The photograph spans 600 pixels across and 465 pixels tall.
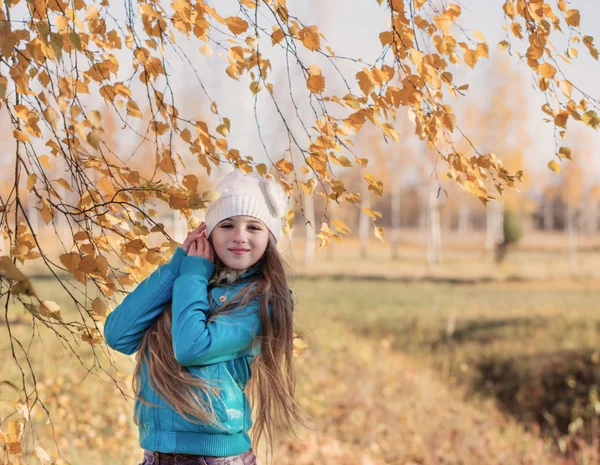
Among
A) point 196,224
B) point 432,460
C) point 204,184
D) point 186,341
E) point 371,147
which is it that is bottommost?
point 432,460

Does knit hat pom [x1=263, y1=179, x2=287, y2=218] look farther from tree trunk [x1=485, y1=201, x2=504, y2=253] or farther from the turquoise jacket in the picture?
tree trunk [x1=485, y1=201, x2=504, y2=253]

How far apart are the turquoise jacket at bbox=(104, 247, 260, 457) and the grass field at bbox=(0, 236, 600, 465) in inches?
22.0

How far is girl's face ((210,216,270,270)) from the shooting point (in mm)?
2068

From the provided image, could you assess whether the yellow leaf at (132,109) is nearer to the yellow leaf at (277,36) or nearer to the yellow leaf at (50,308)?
the yellow leaf at (277,36)

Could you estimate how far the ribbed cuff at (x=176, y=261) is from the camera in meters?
2.02

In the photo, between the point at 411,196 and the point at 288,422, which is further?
the point at 411,196

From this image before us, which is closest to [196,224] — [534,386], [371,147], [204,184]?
[534,386]

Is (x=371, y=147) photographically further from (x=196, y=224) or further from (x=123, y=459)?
(x=196, y=224)

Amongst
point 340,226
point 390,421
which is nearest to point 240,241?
point 340,226

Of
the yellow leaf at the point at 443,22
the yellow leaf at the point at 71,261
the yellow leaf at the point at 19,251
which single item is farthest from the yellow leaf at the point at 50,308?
the yellow leaf at the point at 443,22

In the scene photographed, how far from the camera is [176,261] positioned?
204cm

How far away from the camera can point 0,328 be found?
8.90 meters

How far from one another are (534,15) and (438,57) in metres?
0.33

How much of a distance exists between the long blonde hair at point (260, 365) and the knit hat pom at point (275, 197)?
0.09 meters
